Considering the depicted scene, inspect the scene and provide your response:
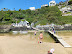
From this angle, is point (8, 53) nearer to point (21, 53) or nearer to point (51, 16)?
point (21, 53)

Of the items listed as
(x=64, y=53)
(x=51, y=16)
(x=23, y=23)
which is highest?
(x=51, y=16)

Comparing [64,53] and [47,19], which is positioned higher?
[47,19]

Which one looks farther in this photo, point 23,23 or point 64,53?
point 23,23

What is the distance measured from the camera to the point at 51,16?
158 feet

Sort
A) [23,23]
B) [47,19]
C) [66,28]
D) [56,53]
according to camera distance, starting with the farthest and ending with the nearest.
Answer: [47,19] < [23,23] < [66,28] < [56,53]

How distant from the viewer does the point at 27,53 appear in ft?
22.6

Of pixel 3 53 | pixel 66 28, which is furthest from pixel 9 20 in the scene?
pixel 3 53

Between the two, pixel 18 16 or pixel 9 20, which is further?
pixel 18 16

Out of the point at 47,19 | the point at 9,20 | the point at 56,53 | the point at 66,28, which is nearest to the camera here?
the point at 56,53

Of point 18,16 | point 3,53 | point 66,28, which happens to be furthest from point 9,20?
point 3,53

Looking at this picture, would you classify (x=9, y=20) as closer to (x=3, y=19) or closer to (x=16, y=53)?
(x=3, y=19)

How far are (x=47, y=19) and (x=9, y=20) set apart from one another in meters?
28.1

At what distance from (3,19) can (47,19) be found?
32.8 meters

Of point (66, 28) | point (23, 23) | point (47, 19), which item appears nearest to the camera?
point (66, 28)
